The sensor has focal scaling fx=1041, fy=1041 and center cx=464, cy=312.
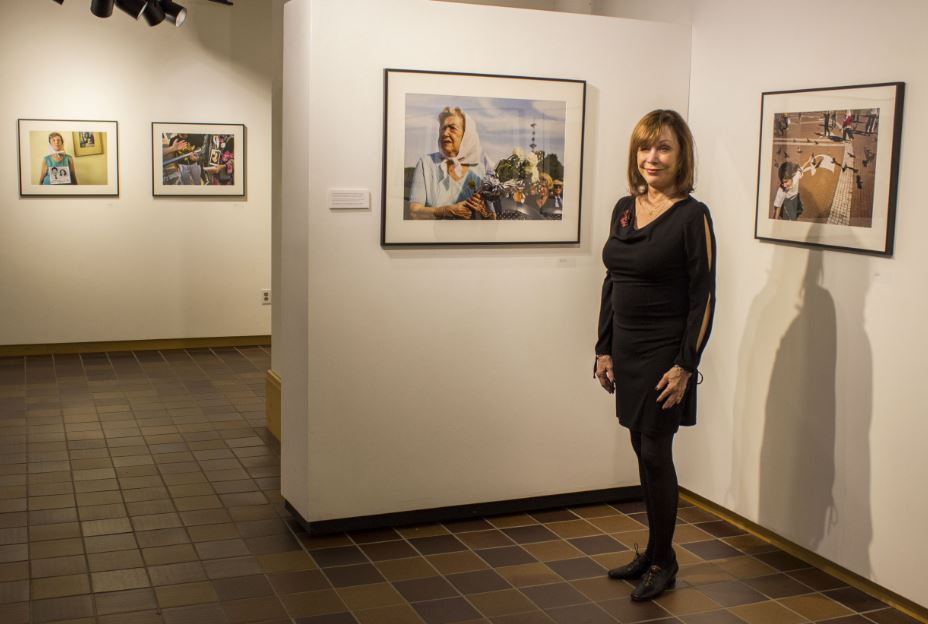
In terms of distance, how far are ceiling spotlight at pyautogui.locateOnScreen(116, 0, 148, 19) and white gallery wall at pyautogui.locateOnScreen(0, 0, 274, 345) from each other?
160cm

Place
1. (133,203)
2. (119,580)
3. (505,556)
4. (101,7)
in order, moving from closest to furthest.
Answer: (119,580), (505,556), (101,7), (133,203)

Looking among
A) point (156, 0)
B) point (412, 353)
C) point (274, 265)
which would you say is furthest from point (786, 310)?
point (156, 0)

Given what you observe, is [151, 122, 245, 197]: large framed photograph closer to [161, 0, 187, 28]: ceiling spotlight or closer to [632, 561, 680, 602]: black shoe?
[161, 0, 187, 28]: ceiling spotlight

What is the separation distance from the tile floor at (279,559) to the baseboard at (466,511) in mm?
50

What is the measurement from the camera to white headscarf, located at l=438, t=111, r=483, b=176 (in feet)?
14.4

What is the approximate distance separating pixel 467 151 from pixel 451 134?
0.33 feet

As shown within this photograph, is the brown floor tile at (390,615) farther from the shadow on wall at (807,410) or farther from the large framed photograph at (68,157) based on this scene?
the large framed photograph at (68,157)

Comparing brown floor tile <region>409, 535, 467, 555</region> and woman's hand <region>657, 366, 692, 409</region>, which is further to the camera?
brown floor tile <region>409, 535, 467, 555</region>

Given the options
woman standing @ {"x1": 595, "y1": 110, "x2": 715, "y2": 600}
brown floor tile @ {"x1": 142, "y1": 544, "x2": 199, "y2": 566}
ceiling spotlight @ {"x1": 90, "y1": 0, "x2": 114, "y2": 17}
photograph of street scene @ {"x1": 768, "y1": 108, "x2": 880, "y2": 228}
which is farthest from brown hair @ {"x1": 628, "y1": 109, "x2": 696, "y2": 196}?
ceiling spotlight @ {"x1": 90, "y1": 0, "x2": 114, "y2": 17}

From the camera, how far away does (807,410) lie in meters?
4.11

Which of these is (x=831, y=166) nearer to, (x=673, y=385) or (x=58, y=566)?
(x=673, y=385)

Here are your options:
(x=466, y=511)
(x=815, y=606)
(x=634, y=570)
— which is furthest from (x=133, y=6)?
(x=815, y=606)

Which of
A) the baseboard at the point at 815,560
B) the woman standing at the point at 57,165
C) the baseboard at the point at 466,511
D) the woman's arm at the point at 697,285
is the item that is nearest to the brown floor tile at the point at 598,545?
the baseboard at the point at 466,511

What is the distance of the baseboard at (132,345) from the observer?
324 inches
